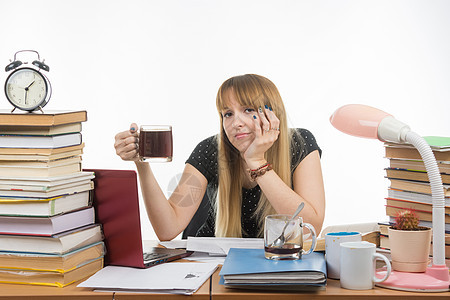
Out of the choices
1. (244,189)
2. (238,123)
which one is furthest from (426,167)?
(244,189)

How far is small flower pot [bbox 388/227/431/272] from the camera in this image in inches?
48.9

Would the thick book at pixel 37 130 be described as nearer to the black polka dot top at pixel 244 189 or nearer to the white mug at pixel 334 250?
the white mug at pixel 334 250

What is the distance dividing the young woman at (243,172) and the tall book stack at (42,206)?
0.90 feet

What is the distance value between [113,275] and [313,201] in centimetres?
77

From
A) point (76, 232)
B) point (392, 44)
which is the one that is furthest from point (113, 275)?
point (392, 44)

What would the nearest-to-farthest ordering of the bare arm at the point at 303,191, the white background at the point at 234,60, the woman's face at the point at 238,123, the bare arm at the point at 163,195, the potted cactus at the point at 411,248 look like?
the potted cactus at the point at 411,248 < the bare arm at the point at 163,195 < the bare arm at the point at 303,191 < the woman's face at the point at 238,123 < the white background at the point at 234,60

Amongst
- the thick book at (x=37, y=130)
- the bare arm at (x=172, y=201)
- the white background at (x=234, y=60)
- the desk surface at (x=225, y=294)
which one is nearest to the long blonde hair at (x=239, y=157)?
the bare arm at (x=172, y=201)

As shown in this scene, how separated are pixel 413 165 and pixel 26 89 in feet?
3.51

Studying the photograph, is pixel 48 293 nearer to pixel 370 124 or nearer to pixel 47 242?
pixel 47 242

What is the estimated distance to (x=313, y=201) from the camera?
1.82 metres

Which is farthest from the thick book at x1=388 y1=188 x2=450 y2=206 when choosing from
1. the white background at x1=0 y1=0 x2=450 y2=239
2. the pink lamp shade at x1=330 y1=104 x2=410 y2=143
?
the white background at x1=0 y1=0 x2=450 y2=239

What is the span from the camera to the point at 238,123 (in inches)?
74.1

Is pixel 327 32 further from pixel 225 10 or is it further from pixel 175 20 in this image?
pixel 175 20

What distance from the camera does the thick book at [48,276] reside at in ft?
4.16
